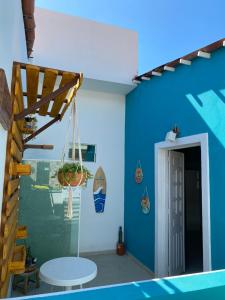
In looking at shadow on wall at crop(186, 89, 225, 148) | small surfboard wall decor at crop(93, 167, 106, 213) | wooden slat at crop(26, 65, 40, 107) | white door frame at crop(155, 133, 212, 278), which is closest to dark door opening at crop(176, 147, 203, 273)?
small surfboard wall decor at crop(93, 167, 106, 213)

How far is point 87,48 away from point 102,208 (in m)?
3.67

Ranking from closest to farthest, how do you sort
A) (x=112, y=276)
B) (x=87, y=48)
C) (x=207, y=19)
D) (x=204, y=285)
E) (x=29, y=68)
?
(x=204, y=285), (x=29, y=68), (x=112, y=276), (x=207, y=19), (x=87, y=48)

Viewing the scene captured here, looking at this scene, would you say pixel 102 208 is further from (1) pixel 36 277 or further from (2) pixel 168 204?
(1) pixel 36 277

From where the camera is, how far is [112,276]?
4.35 meters

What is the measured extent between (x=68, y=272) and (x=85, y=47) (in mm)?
4623

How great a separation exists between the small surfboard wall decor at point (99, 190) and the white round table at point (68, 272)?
288 centimetres

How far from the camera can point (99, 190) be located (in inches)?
225

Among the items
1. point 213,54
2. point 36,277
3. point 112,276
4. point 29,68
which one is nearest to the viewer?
point 29,68

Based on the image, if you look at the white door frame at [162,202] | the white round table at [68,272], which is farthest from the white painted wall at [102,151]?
the white round table at [68,272]

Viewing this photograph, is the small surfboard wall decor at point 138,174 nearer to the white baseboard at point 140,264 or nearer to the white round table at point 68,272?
the white baseboard at point 140,264

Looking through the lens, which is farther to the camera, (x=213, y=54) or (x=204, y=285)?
(x=213, y=54)

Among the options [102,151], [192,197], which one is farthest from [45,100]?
[192,197]

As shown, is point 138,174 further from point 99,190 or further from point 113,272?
point 113,272

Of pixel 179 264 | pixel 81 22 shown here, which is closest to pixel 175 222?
pixel 179 264
